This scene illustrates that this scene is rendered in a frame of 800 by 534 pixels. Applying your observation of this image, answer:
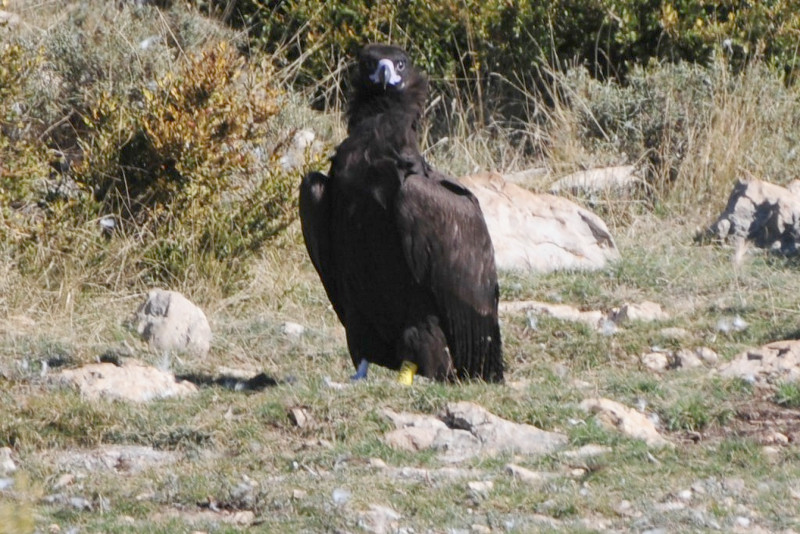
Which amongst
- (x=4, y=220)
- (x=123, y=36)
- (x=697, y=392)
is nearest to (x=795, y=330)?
(x=697, y=392)

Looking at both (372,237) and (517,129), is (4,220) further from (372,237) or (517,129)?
(517,129)

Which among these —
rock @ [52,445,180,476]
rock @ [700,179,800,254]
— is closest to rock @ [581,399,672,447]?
Result: rock @ [52,445,180,476]

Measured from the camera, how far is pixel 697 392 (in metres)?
6.54

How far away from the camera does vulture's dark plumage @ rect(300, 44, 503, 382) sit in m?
6.75

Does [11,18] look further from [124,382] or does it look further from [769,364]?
[769,364]

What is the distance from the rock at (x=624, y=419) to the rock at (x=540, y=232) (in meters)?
3.30

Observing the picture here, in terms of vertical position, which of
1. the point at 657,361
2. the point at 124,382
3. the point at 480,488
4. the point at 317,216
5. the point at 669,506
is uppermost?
the point at 317,216

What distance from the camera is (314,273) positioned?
31.1 ft

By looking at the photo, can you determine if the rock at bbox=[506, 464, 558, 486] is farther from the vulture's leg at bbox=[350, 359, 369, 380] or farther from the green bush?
the green bush

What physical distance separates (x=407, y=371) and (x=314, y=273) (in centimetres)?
268

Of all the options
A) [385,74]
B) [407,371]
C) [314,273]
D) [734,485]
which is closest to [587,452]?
[734,485]

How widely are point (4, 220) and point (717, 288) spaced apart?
416 cm

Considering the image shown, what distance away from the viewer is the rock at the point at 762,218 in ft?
32.4

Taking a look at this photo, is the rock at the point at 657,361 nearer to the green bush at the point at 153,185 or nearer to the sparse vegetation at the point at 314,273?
the sparse vegetation at the point at 314,273
